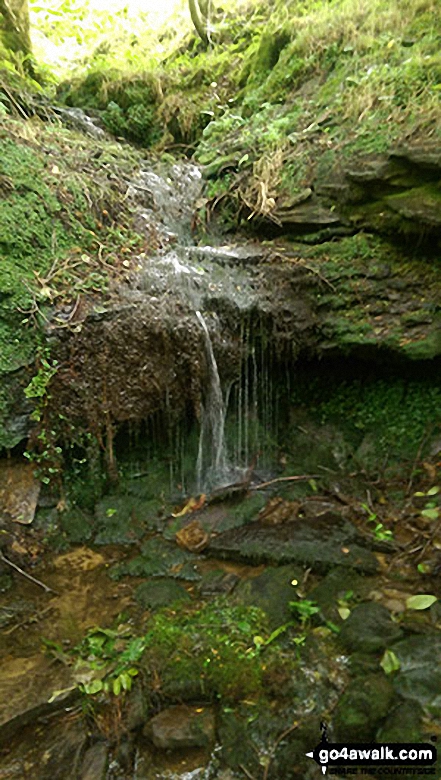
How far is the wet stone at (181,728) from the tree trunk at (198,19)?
12.2m

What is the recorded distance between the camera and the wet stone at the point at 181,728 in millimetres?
2551

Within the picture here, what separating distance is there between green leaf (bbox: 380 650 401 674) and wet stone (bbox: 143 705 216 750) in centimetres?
109

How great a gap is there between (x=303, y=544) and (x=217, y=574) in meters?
0.85

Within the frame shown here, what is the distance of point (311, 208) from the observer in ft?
19.8

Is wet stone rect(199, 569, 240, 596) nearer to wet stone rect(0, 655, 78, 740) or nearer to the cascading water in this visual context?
wet stone rect(0, 655, 78, 740)

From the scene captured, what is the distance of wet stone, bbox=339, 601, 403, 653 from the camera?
9.90 feet

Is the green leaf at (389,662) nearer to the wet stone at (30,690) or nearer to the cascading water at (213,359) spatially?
the wet stone at (30,690)

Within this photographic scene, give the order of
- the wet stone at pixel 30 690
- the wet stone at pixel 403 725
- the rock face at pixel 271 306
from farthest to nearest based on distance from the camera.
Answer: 1. the rock face at pixel 271 306
2. the wet stone at pixel 30 690
3. the wet stone at pixel 403 725

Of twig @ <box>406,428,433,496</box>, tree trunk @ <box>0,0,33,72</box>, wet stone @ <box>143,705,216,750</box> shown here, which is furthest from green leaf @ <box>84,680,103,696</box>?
tree trunk @ <box>0,0,33,72</box>

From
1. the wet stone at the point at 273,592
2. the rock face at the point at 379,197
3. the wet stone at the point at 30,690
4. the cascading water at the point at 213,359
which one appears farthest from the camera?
the cascading water at the point at 213,359

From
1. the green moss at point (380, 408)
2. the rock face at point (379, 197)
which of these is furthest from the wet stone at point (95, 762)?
the rock face at point (379, 197)

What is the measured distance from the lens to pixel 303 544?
4285 millimetres

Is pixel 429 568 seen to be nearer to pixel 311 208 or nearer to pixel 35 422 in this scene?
pixel 35 422

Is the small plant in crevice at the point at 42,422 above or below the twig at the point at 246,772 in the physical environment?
above
